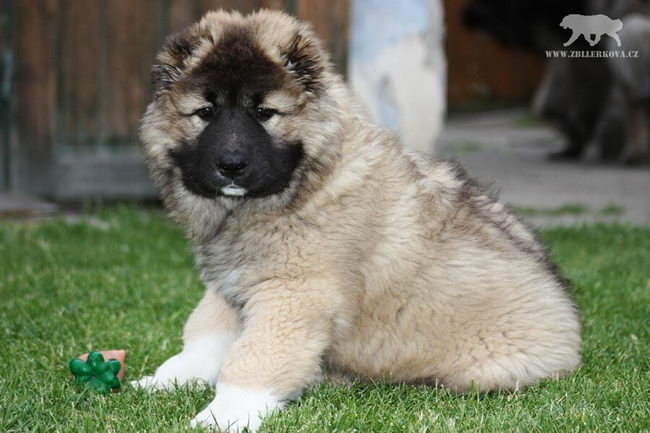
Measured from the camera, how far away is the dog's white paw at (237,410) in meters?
2.66

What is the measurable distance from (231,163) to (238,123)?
13 cm

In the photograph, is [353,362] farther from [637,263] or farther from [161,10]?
[161,10]

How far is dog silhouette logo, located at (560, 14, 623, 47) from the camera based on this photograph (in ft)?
28.7

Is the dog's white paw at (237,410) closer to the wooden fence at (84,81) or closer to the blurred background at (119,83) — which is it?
the blurred background at (119,83)

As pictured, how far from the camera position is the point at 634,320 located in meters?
4.05

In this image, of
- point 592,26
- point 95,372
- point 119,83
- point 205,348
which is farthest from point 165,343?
point 592,26

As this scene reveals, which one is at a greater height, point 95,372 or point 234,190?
point 234,190

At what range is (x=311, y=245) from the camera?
9.32ft

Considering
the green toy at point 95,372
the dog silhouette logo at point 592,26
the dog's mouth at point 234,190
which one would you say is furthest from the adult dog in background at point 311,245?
the dog silhouette logo at point 592,26

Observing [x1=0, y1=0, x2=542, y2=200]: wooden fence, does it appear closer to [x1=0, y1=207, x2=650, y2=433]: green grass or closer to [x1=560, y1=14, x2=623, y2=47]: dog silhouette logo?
[x1=0, y1=207, x2=650, y2=433]: green grass

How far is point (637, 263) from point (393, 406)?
290 cm

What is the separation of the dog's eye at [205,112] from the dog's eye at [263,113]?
0.14m

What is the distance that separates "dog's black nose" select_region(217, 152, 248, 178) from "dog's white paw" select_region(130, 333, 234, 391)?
0.65 m

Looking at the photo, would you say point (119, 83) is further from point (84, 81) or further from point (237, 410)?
point (237, 410)
